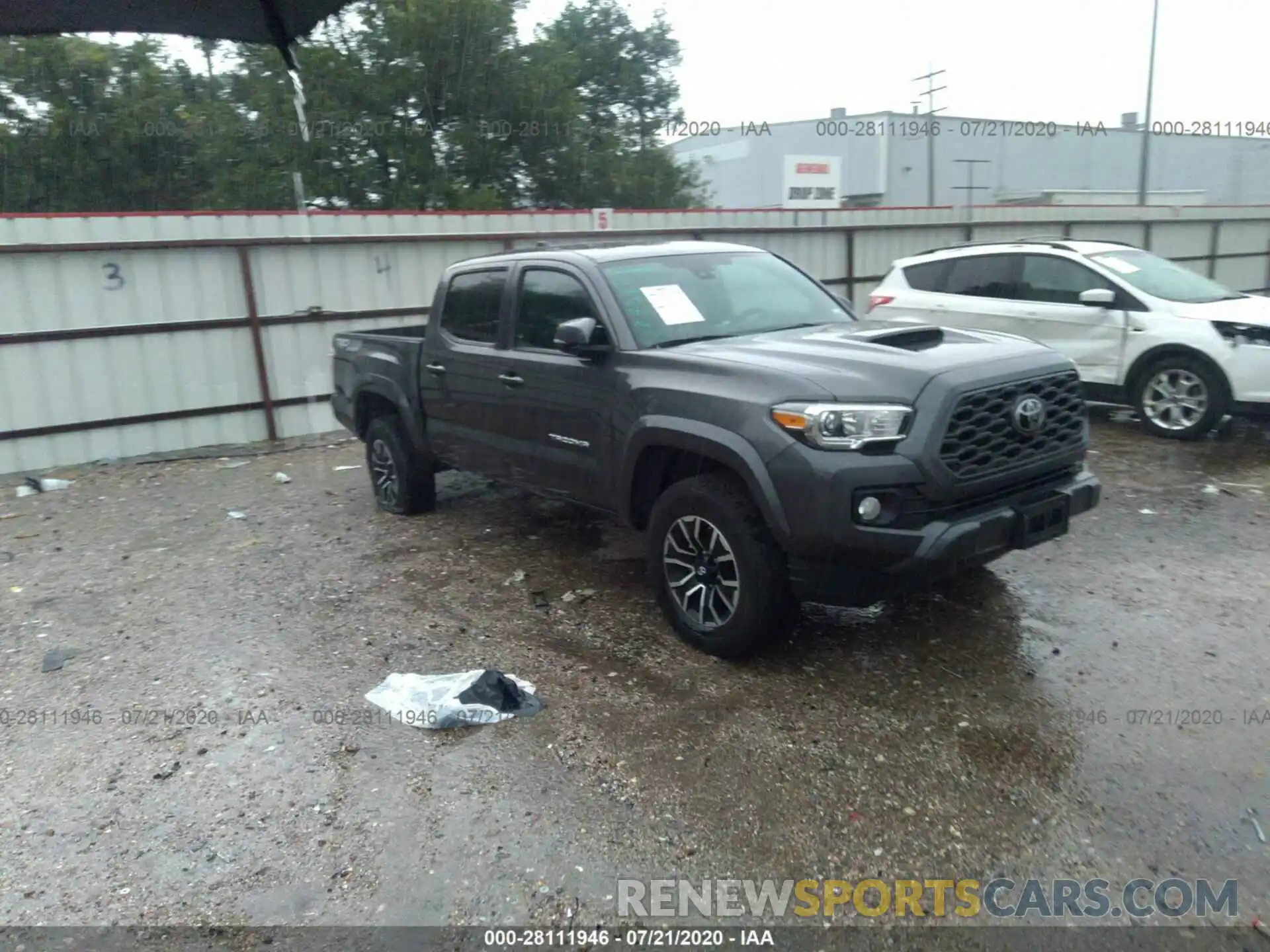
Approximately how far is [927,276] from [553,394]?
18.8ft

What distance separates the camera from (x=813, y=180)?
36125 mm

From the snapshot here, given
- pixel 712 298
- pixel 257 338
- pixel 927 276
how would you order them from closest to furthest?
pixel 712 298 < pixel 927 276 < pixel 257 338

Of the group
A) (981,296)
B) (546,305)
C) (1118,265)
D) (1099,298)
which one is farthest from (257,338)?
(1118,265)

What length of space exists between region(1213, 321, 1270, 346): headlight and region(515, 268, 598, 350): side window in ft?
18.3

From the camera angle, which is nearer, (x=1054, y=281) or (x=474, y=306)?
(x=474, y=306)

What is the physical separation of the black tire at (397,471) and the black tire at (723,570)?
2813mm

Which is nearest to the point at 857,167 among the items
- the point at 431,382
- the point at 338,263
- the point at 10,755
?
the point at 338,263

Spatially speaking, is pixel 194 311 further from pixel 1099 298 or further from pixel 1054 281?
pixel 1099 298

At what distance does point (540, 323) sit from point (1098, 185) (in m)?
51.9

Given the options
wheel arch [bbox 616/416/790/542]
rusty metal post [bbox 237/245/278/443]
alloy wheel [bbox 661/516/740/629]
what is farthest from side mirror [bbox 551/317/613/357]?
rusty metal post [bbox 237/245/278/443]

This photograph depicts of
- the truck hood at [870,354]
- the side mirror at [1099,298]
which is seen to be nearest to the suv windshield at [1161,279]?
the side mirror at [1099,298]

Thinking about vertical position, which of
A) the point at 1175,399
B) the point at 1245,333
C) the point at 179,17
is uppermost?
the point at 179,17

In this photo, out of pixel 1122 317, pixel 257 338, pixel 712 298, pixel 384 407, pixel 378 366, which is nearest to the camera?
pixel 712 298

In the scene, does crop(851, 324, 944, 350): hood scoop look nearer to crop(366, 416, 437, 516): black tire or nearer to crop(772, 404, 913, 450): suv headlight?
crop(772, 404, 913, 450): suv headlight
